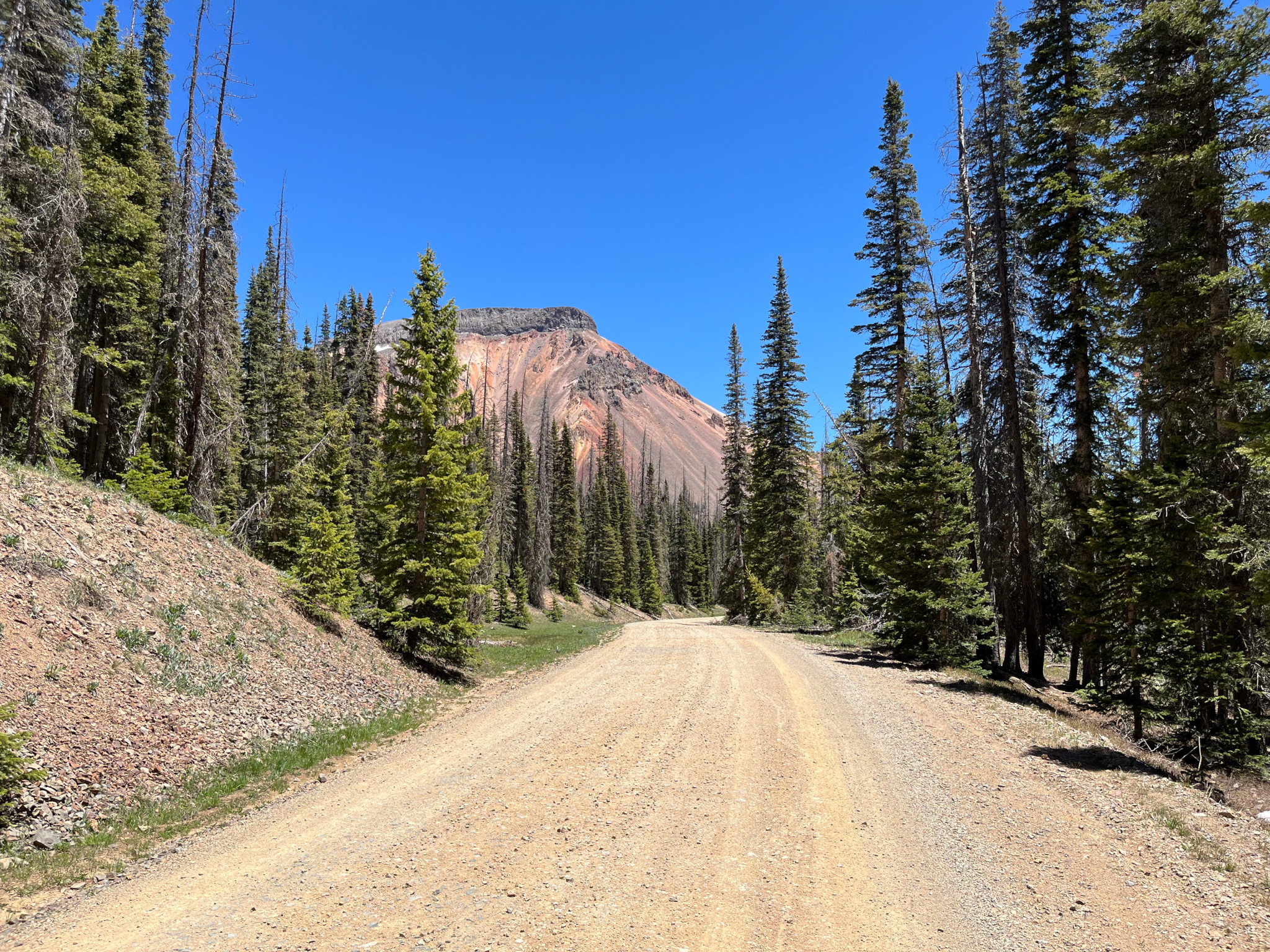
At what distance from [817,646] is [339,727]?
14572mm

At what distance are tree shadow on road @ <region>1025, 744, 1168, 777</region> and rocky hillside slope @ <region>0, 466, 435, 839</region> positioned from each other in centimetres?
1134

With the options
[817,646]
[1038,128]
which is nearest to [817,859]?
[817,646]

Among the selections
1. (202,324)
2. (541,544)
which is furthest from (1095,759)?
(541,544)

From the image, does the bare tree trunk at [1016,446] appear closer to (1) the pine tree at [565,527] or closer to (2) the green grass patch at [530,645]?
(2) the green grass patch at [530,645]

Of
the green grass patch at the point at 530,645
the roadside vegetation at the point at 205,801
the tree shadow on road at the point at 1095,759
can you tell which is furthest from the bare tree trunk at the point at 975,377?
the roadside vegetation at the point at 205,801

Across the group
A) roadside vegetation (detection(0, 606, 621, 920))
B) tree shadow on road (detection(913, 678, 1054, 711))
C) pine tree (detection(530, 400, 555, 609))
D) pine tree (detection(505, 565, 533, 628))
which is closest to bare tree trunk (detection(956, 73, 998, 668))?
tree shadow on road (detection(913, 678, 1054, 711))

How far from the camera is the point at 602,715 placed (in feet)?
36.6

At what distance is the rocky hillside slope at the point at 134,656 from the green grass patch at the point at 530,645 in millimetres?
5035

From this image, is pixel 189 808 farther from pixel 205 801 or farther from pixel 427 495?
pixel 427 495

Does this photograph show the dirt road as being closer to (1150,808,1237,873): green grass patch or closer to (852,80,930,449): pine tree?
(1150,808,1237,873): green grass patch

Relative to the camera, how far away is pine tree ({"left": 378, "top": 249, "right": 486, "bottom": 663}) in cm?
1634

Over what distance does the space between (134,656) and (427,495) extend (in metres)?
7.80

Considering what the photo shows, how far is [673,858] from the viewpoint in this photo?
5.75 meters

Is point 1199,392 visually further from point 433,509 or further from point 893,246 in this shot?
point 433,509
